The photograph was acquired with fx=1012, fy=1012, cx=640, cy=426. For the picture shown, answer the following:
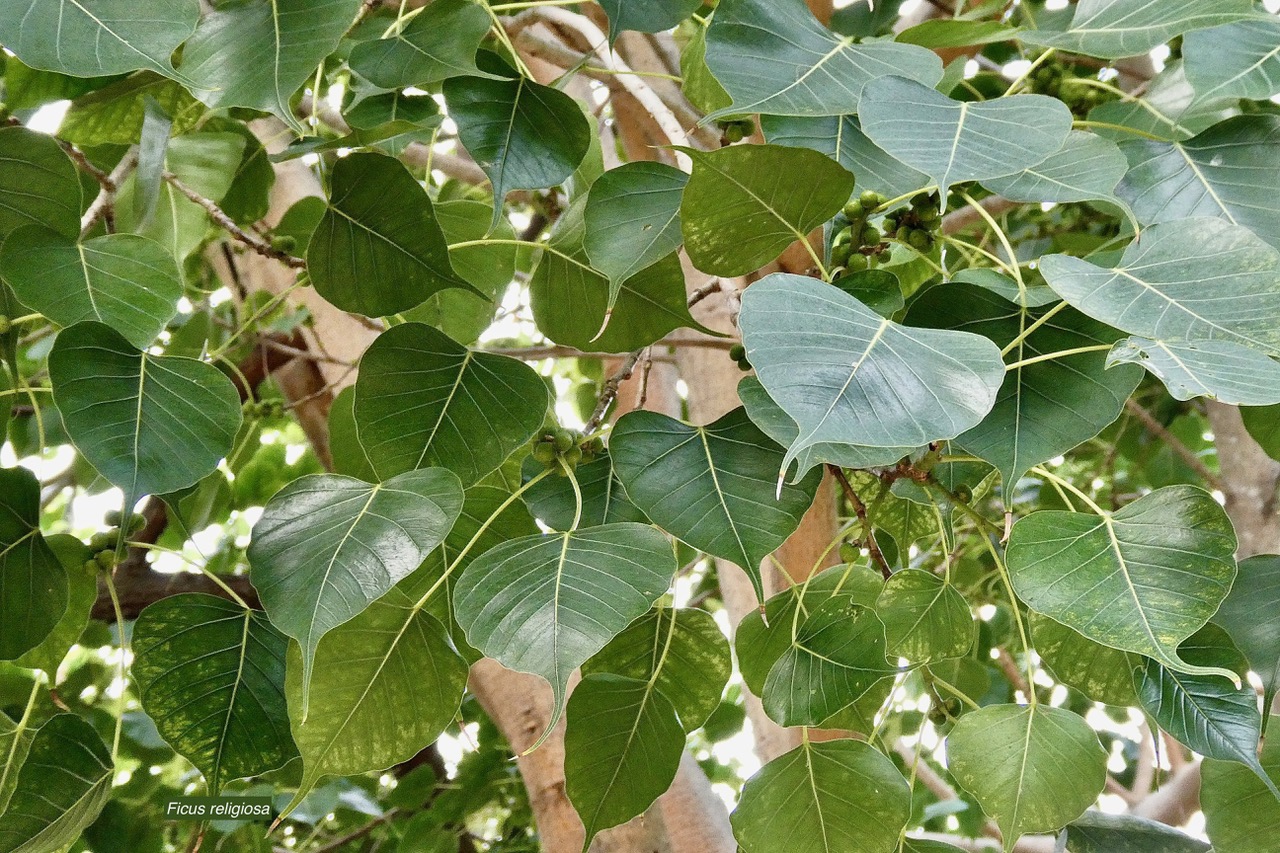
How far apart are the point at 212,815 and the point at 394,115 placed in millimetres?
518

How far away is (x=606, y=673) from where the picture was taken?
0.66 meters

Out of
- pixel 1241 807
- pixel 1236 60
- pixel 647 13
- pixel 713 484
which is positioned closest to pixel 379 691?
pixel 713 484

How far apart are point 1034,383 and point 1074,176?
11 centimetres

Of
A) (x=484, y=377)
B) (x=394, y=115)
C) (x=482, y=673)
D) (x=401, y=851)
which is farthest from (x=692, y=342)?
(x=401, y=851)

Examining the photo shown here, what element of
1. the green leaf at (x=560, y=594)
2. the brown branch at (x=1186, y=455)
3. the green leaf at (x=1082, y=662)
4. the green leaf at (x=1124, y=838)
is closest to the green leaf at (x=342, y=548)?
the green leaf at (x=560, y=594)

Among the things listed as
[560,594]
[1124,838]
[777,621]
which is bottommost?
[1124,838]

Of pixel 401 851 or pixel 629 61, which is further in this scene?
pixel 401 851

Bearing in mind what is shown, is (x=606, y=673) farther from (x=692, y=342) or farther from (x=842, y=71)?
(x=842, y=71)

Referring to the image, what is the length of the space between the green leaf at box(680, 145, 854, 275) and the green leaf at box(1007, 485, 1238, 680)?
207 mm

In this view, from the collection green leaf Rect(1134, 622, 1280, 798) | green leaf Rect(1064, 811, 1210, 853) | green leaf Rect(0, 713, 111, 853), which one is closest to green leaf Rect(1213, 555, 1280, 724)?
green leaf Rect(1134, 622, 1280, 798)

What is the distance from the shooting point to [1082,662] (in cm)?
66

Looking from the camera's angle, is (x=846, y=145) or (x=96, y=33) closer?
(x=96, y=33)

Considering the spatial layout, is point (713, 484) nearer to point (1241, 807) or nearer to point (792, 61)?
point (792, 61)

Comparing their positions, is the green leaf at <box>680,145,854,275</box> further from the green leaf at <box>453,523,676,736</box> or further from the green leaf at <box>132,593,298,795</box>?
the green leaf at <box>132,593,298,795</box>
